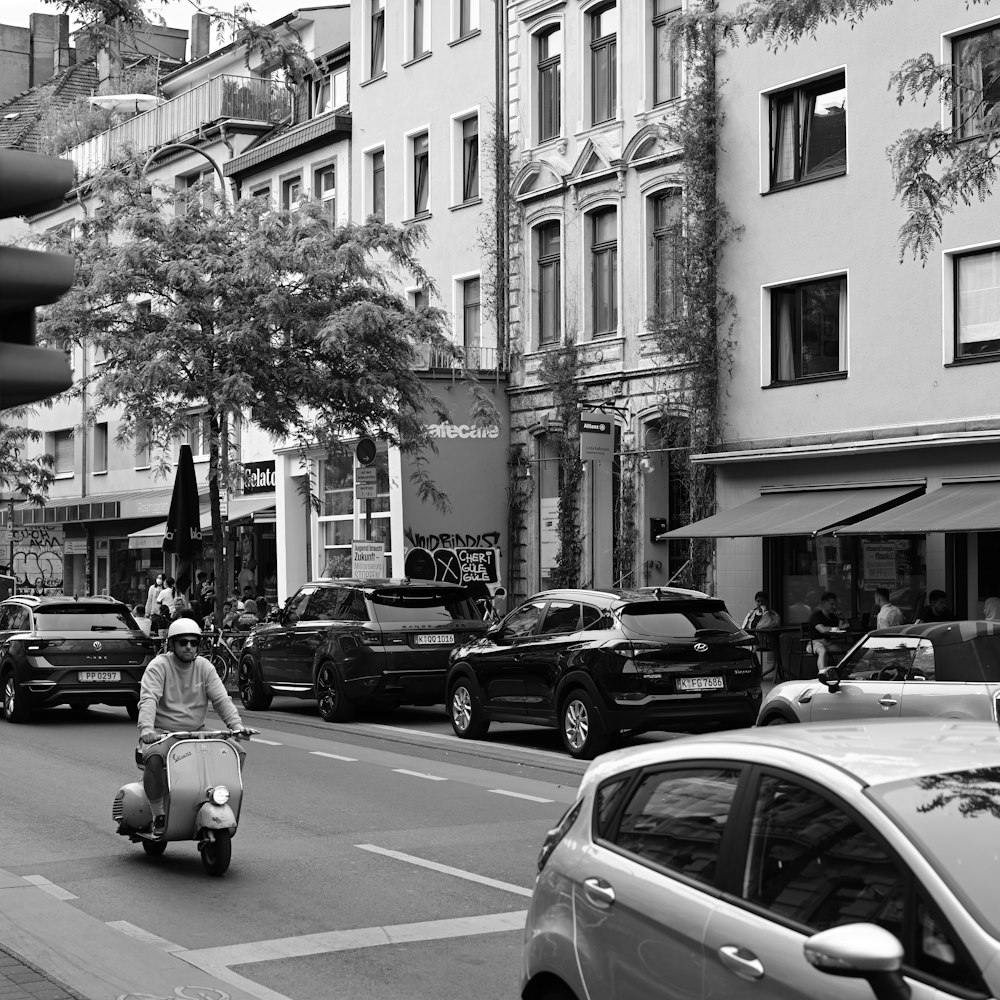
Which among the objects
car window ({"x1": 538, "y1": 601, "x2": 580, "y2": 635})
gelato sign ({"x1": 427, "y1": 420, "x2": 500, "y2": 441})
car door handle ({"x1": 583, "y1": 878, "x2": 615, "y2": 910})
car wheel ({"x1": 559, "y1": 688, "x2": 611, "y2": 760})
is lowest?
car wheel ({"x1": 559, "y1": 688, "x2": 611, "y2": 760})

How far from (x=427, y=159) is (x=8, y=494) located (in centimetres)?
2716

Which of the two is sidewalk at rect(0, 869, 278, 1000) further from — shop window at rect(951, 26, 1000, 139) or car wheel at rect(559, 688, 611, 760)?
shop window at rect(951, 26, 1000, 139)

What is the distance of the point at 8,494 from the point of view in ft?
182

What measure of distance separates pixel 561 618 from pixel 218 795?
24.8 ft

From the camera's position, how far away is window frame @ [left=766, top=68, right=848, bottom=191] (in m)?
24.0

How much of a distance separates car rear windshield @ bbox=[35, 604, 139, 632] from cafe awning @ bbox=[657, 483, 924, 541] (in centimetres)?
769

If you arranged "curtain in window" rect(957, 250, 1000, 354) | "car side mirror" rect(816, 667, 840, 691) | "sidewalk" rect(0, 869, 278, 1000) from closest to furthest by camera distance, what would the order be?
1. "sidewalk" rect(0, 869, 278, 1000)
2. "car side mirror" rect(816, 667, 840, 691)
3. "curtain in window" rect(957, 250, 1000, 354)

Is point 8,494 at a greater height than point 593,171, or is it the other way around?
point 593,171

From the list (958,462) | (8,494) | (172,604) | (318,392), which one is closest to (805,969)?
(958,462)

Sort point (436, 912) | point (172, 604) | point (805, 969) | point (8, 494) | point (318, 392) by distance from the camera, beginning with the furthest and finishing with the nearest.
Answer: point (8, 494)
point (172, 604)
point (318, 392)
point (436, 912)
point (805, 969)


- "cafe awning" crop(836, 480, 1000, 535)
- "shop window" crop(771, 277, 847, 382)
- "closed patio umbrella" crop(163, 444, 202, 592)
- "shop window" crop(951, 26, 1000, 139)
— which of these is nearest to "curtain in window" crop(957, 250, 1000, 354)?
"shop window" crop(951, 26, 1000, 139)

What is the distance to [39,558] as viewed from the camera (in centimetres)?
5378

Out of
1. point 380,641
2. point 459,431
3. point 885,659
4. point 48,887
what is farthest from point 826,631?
point 48,887

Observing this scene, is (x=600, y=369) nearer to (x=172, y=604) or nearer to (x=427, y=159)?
(x=427, y=159)
